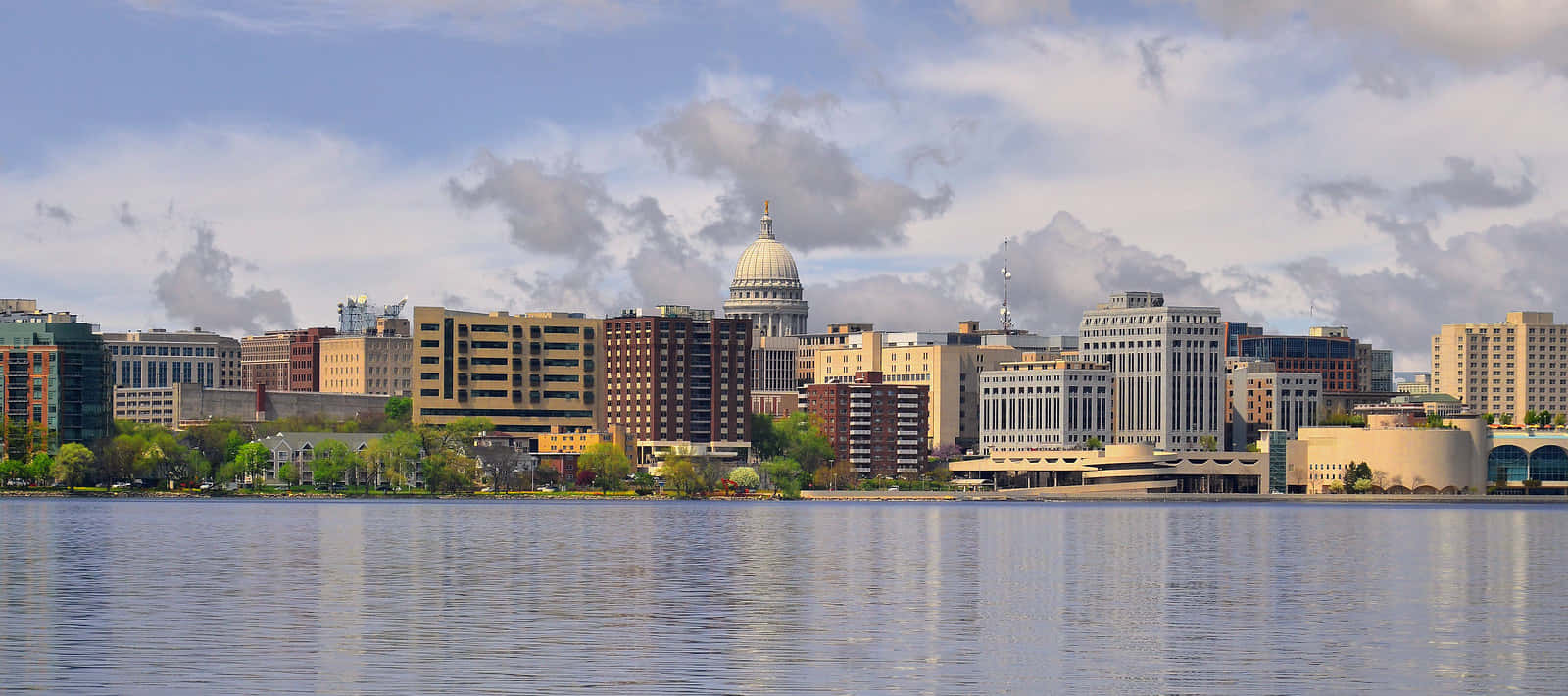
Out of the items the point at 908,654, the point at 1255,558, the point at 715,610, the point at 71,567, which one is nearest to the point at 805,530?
the point at 1255,558

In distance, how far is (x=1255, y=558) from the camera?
114 m

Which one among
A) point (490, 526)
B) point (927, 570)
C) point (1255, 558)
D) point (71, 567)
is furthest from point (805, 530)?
point (71, 567)

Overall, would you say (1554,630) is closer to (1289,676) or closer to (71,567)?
(1289,676)

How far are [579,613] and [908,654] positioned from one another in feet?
50.3

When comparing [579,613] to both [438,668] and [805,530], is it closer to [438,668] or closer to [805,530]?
[438,668]

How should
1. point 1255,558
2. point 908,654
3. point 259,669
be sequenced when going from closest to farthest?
1. point 259,669
2. point 908,654
3. point 1255,558

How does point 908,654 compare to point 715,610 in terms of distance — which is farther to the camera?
point 715,610

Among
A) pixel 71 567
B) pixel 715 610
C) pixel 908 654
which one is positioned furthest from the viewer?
pixel 71 567

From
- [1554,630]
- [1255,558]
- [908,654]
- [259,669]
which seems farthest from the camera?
[1255,558]

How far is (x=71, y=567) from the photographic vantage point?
95125 millimetres

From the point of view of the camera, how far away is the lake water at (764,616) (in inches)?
2159

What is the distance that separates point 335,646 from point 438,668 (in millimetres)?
5748

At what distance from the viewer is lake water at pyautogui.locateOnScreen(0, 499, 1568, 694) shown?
5484 cm

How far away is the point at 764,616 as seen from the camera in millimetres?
71562
